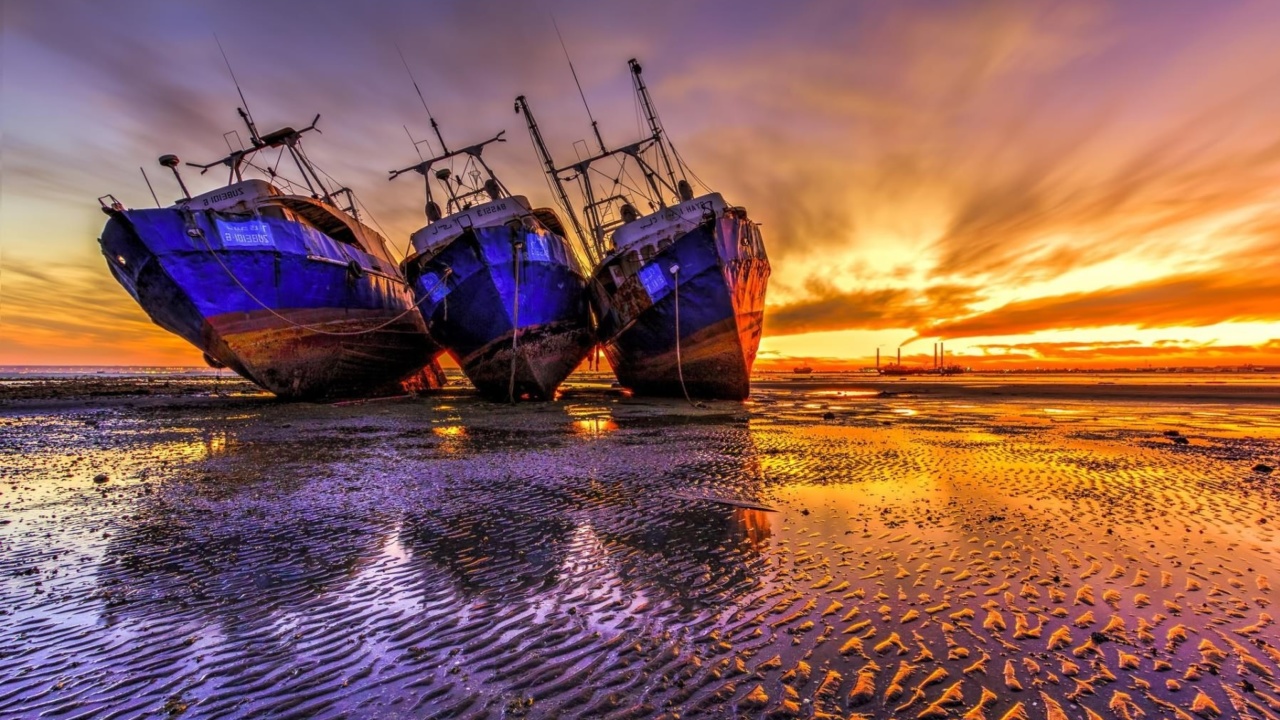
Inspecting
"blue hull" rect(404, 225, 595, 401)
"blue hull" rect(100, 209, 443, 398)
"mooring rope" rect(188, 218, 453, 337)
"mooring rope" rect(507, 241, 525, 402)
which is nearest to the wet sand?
"mooring rope" rect(188, 218, 453, 337)

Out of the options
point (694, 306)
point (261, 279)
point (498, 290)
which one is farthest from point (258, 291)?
point (694, 306)

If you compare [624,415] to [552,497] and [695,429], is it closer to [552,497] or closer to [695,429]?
[695,429]

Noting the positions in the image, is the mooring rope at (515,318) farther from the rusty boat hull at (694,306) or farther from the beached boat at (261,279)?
the beached boat at (261,279)

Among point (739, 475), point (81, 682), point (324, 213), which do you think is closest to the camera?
point (81, 682)

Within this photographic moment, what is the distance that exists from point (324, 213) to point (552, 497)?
65.6ft

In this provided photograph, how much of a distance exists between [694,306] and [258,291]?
48.4 ft

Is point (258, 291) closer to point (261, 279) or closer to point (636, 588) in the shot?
point (261, 279)

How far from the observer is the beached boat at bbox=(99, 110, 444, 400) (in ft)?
51.4

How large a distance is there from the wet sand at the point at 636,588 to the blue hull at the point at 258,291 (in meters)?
10.1

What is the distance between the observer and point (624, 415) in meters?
15.8

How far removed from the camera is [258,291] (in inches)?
663

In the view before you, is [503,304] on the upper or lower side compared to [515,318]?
upper

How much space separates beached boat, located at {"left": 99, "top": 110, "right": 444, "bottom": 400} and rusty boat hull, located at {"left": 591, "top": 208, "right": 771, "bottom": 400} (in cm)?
1000

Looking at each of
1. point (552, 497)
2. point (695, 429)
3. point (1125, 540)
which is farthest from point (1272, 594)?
point (695, 429)
